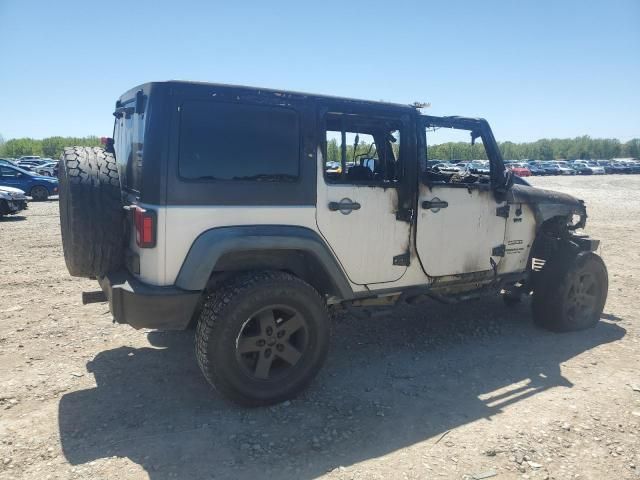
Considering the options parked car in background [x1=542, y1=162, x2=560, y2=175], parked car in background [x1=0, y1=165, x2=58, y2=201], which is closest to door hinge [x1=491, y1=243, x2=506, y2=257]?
parked car in background [x1=0, y1=165, x2=58, y2=201]

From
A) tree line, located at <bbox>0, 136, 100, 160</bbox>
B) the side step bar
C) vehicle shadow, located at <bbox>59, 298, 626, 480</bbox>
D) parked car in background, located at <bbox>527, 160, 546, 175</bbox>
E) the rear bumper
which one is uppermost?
tree line, located at <bbox>0, 136, 100, 160</bbox>

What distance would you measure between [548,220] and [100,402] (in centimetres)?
473

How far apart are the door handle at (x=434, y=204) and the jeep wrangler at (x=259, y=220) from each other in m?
0.01

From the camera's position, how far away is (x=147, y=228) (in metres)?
3.07

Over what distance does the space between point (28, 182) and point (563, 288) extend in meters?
18.8

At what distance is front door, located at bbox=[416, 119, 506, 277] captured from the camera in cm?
414

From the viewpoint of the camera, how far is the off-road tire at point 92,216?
3189 mm

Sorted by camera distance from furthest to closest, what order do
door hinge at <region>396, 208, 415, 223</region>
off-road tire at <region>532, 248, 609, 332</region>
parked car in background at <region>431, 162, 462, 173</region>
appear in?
1. off-road tire at <region>532, 248, 609, 332</region>
2. parked car in background at <region>431, 162, 462, 173</region>
3. door hinge at <region>396, 208, 415, 223</region>

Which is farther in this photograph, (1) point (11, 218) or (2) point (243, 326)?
(1) point (11, 218)

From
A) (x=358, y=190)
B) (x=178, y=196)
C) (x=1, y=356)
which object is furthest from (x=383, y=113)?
(x=1, y=356)

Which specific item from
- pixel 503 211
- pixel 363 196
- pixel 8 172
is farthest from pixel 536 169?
pixel 363 196

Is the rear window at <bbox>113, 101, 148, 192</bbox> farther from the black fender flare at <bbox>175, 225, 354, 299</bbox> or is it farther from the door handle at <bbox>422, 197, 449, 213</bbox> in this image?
the door handle at <bbox>422, 197, 449, 213</bbox>

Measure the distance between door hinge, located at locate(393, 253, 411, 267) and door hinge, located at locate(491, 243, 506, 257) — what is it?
3.54ft

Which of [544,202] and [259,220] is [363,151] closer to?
[259,220]
